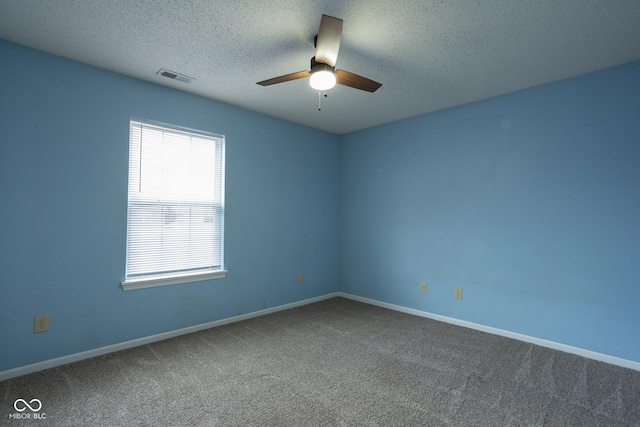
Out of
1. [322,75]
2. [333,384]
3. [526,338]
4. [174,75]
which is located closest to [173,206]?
[174,75]

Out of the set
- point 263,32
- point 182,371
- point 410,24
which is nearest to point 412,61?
point 410,24

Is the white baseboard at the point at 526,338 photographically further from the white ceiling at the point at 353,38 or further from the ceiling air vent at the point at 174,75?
the ceiling air vent at the point at 174,75

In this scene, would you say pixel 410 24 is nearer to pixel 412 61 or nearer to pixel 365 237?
pixel 412 61

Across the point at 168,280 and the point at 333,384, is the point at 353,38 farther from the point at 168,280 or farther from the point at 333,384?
the point at 168,280

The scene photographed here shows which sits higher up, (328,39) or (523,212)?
(328,39)

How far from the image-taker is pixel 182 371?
2.47m

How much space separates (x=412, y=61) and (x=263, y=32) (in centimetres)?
126

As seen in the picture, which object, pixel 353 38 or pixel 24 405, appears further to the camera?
pixel 353 38

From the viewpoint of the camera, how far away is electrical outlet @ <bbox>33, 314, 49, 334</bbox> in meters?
2.46

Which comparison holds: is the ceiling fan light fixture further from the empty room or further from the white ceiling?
the white ceiling

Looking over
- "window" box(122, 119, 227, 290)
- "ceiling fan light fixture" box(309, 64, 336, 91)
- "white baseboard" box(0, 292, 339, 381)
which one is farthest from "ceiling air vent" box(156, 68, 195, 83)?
"white baseboard" box(0, 292, 339, 381)

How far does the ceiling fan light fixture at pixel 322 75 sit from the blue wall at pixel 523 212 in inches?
84.3

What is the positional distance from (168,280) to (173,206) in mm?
756

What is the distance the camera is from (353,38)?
7.64 feet
